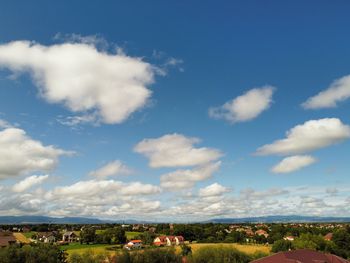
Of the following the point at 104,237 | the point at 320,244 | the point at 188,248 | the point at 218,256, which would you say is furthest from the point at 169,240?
the point at 218,256

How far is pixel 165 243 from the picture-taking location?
514 ft

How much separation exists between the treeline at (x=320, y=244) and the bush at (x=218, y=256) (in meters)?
23.3

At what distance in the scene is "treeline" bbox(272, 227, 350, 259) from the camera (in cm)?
10575

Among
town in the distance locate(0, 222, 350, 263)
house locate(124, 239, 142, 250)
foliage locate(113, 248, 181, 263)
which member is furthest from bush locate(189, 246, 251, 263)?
house locate(124, 239, 142, 250)

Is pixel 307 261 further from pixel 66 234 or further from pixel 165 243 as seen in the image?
pixel 66 234

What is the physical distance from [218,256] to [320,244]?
137 ft

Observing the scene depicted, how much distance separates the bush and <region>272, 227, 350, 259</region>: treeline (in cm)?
2330

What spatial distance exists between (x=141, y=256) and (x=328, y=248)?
56.9 meters

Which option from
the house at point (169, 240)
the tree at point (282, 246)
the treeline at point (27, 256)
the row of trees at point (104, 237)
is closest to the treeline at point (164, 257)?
the treeline at point (27, 256)

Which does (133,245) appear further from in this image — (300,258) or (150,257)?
(300,258)

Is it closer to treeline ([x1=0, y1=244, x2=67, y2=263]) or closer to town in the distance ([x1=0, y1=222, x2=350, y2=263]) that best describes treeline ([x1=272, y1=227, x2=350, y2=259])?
town in the distance ([x1=0, y1=222, x2=350, y2=263])

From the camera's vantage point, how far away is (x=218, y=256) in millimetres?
82438

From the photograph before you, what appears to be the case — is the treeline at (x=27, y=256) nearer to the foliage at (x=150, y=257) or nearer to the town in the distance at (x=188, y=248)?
the town in the distance at (x=188, y=248)

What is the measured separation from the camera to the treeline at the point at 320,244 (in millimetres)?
105750
